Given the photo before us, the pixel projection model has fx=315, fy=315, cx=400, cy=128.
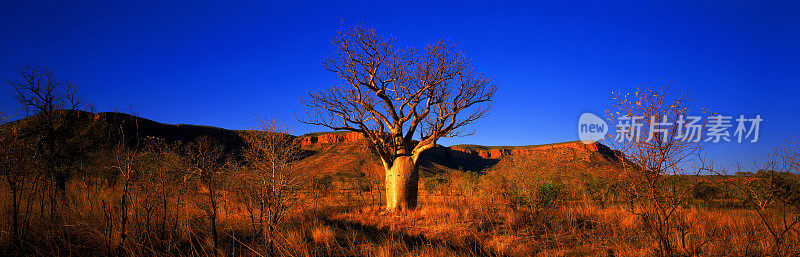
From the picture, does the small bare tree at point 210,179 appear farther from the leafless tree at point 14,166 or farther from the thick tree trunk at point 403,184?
the thick tree trunk at point 403,184

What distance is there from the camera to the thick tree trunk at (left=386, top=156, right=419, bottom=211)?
1028 centimetres

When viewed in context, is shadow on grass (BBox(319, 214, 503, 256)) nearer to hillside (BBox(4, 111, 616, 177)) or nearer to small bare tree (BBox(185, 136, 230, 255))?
small bare tree (BBox(185, 136, 230, 255))

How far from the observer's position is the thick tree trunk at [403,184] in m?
10.3

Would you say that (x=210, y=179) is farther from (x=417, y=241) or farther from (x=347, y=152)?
(x=347, y=152)

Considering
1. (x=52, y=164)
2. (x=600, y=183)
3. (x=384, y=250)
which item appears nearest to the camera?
(x=384, y=250)

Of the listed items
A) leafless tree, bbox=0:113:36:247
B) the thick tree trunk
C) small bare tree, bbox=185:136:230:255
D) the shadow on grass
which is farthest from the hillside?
leafless tree, bbox=0:113:36:247

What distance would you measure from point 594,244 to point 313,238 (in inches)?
207

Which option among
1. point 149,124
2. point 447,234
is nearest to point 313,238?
point 447,234

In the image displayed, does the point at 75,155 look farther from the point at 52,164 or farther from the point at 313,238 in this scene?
the point at 313,238

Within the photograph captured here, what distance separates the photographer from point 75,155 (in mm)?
12406

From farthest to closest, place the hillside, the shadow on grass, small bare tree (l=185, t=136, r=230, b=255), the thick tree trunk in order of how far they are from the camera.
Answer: the hillside, the thick tree trunk, the shadow on grass, small bare tree (l=185, t=136, r=230, b=255)

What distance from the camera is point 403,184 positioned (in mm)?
10297

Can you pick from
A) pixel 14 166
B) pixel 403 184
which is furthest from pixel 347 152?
pixel 14 166

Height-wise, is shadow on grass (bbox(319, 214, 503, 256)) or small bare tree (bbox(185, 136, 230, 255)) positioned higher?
small bare tree (bbox(185, 136, 230, 255))
